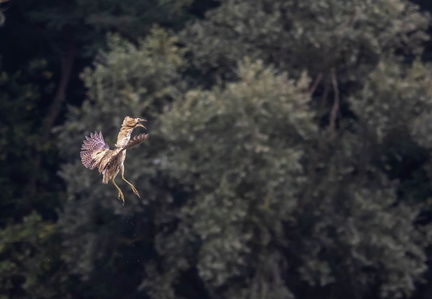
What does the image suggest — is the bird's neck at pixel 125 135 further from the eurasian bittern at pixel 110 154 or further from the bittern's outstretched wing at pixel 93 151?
the bittern's outstretched wing at pixel 93 151

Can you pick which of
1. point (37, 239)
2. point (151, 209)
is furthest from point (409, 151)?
point (37, 239)

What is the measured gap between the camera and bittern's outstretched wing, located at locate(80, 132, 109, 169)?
364 cm

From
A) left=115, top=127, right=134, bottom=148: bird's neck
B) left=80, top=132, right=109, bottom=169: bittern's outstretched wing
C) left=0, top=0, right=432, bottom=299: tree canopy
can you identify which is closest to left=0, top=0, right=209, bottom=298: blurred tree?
left=0, top=0, right=432, bottom=299: tree canopy

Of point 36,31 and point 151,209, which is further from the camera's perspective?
point 36,31

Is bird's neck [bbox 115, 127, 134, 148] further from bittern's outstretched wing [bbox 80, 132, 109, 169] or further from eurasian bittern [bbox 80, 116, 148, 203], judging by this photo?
bittern's outstretched wing [bbox 80, 132, 109, 169]

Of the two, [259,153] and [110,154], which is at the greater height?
[110,154]

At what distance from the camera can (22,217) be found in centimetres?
933

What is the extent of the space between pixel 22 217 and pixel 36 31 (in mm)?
1979

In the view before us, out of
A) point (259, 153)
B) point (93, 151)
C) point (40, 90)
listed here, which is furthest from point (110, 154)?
point (40, 90)

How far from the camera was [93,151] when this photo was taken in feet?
12.1

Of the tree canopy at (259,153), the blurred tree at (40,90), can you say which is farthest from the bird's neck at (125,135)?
the blurred tree at (40,90)

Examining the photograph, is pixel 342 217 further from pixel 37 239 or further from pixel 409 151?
pixel 37 239

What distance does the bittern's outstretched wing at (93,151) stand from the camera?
12.0 feet

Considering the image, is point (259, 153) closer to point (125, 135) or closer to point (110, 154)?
A: point (110, 154)
